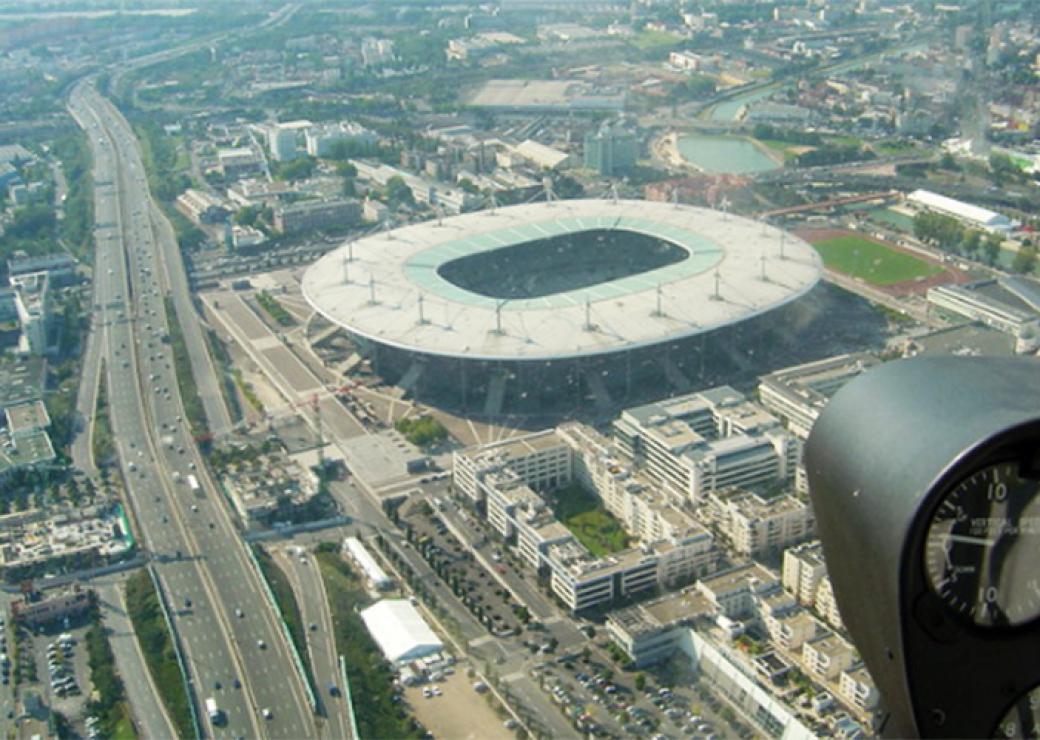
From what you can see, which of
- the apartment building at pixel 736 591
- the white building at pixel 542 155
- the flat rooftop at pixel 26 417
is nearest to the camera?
the apartment building at pixel 736 591

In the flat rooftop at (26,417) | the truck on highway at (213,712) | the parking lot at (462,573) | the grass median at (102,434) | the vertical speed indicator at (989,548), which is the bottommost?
the grass median at (102,434)

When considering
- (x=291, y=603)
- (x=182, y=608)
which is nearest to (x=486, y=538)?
(x=291, y=603)

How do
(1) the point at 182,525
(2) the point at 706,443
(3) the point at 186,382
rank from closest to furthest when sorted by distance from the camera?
(1) the point at 182,525 → (2) the point at 706,443 → (3) the point at 186,382

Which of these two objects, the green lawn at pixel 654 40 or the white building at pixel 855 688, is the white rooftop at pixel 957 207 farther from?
the green lawn at pixel 654 40

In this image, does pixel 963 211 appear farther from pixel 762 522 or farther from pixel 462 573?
pixel 462 573

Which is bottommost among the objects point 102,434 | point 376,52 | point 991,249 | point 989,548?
point 102,434

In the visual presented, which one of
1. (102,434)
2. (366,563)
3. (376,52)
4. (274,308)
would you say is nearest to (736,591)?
(366,563)

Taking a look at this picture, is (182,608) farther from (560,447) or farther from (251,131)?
(251,131)

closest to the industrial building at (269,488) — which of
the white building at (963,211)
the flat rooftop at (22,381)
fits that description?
the flat rooftop at (22,381)
